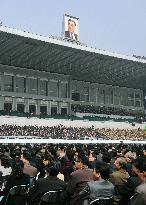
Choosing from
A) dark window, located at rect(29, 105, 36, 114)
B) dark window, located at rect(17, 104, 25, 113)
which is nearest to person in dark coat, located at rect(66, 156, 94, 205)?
dark window, located at rect(17, 104, 25, 113)

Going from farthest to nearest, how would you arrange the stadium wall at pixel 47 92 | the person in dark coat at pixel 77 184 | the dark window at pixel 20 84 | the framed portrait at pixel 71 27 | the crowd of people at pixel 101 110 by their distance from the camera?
the crowd of people at pixel 101 110, the framed portrait at pixel 71 27, the dark window at pixel 20 84, the stadium wall at pixel 47 92, the person in dark coat at pixel 77 184

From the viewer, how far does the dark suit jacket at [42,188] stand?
6.79m

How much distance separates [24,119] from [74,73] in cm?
1857

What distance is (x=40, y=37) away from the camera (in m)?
54.6

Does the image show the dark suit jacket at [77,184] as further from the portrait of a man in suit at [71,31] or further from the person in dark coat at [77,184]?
the portrait of a man in suit at [71,31]

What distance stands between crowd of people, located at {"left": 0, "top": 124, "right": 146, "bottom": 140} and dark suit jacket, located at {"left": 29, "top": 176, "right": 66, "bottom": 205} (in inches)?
1542

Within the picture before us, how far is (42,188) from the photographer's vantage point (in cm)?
682

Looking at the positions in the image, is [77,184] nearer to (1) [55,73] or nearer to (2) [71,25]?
(1) [55,73]

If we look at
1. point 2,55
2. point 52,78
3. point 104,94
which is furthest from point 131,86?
point 2,55

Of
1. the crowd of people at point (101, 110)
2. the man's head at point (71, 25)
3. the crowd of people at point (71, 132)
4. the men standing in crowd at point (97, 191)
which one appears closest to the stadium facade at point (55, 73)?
the crowd of people at point (101, 110)

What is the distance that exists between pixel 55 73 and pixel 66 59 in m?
6.93

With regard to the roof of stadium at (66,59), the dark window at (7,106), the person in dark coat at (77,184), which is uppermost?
the roof of stadium at (66,59)

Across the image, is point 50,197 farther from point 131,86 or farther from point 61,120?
point 131,86

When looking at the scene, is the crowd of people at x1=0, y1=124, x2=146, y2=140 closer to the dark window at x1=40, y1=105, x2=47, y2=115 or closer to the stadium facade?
Result: the dark window at x1=40, y1=105, x2=47, y2=115
